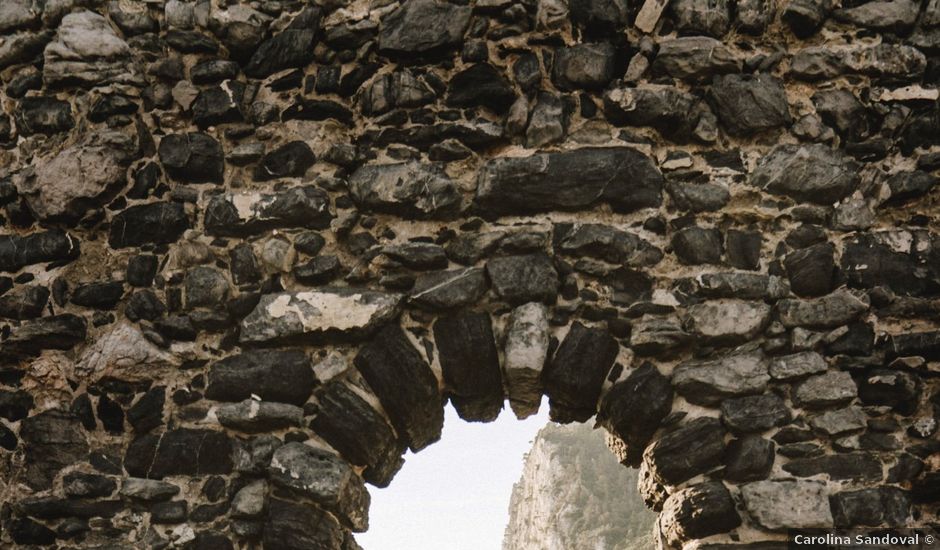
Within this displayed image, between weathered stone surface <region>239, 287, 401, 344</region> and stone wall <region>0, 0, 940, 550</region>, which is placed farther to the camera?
weathered stone surface <region>239, 287, 401, 344</region>

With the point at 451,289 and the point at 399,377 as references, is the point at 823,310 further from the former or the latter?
the point at 399,377

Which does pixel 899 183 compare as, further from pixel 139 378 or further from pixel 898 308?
pixel 139 378

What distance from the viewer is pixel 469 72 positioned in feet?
11.3

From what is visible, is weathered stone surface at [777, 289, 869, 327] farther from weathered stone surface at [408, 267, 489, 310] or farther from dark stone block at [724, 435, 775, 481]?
weathered stone surface at [408, 267, 489, 310]

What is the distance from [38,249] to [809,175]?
3.39 metres

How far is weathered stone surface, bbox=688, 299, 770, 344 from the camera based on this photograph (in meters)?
3.07

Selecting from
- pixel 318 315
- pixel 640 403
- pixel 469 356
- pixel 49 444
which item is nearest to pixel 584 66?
pixel 469 356

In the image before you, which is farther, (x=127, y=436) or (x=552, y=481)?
(x=552, y=481)

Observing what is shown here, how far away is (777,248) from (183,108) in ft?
8.89

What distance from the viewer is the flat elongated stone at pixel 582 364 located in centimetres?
308

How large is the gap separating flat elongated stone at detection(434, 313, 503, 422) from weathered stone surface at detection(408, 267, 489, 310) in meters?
0.07

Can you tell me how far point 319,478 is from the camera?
3.02 metres

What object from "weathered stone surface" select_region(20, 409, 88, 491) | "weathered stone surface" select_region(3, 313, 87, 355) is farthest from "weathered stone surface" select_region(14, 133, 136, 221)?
"weathered stone surface" select_region(20, 409, 88, 491)

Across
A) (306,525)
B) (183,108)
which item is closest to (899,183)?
(306,525)
